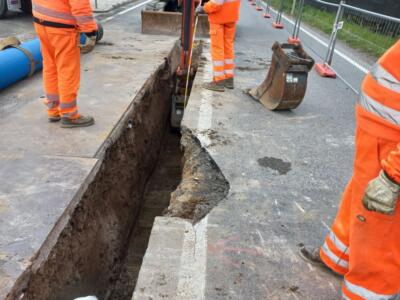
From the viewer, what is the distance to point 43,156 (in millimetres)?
3689

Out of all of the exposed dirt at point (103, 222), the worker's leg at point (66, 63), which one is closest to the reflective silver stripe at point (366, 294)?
the exposed dirt at point (103, 222)

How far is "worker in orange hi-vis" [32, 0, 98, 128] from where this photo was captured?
139 inches

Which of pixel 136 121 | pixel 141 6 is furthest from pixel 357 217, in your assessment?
pixel 141 6

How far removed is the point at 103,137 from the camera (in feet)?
13.6

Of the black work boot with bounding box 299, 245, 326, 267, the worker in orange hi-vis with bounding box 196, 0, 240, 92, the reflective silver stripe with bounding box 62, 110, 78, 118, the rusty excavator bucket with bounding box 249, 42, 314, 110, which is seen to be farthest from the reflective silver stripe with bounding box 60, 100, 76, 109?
the black work boot with bounding box 299, 245, 326, 267

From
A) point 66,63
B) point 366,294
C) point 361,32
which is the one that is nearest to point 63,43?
point 66,63

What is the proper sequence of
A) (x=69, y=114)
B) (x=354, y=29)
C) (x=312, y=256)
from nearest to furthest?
(x=312, y=256)
(x=69, y=114)
(x=354, y=29)

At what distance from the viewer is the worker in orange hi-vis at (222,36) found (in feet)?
17.2

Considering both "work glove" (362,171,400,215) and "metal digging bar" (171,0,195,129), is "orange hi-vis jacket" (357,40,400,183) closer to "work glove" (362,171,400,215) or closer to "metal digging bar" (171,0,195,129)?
"work glove" (362,171,400,215)

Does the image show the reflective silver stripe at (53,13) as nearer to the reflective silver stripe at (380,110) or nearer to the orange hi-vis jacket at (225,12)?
the orange hi-vis jacket at (225,12)

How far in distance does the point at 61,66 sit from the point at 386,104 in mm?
3228

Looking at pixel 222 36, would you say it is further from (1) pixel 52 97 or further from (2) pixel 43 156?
(2) pixel 43 156

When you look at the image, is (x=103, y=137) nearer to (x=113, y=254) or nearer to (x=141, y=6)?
(x=113, y=254)

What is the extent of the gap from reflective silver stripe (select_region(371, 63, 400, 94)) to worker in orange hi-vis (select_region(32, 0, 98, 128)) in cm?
278
